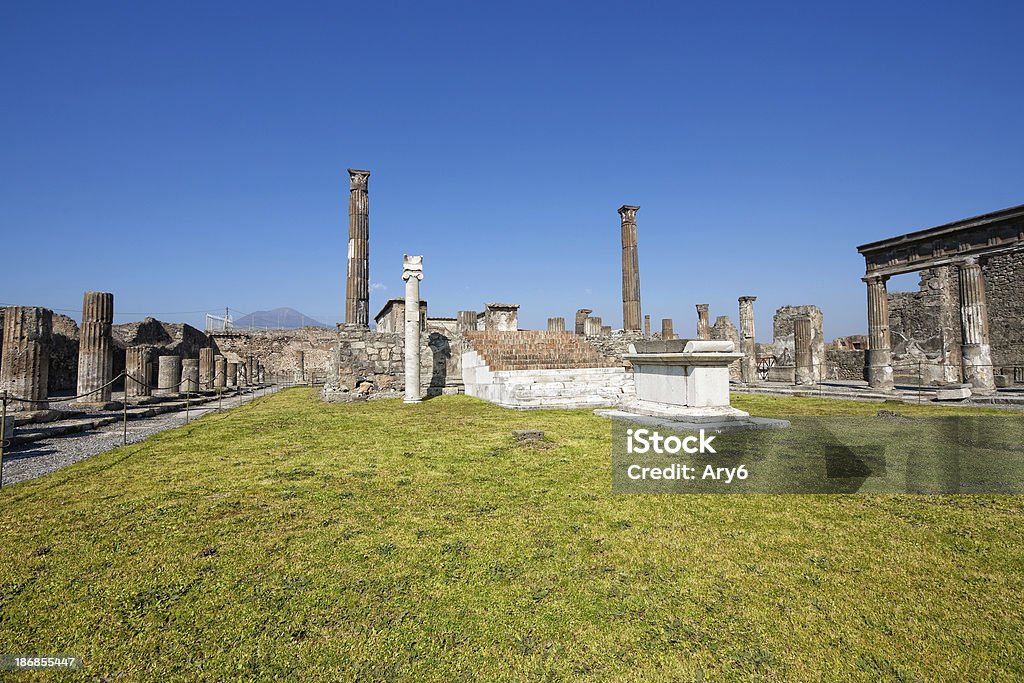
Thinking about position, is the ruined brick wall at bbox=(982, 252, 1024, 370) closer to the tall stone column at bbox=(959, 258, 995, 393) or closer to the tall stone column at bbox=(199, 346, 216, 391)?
the tall stone column at bbox=(959, 258, 995, 393)

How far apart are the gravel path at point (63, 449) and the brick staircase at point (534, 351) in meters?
7.73

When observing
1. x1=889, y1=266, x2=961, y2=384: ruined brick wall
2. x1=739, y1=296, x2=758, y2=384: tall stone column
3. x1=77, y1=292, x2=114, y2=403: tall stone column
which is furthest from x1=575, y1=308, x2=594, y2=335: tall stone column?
x1=77, y1=292, x2=114, y2=403: tall stone column

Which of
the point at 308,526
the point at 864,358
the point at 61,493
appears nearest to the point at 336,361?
the point at 61,493

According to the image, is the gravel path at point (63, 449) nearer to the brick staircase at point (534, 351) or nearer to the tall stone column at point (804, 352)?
the brick staircase at point (534, 351)

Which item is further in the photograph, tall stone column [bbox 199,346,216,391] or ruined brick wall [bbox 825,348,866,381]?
ruined brick wall [bbox 825,348,866,381]

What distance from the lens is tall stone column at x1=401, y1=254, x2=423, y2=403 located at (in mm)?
13336

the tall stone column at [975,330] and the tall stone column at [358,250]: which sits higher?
the tall stone column at [358,250]

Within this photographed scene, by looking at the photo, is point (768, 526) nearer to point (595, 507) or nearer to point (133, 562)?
point (595, 507)

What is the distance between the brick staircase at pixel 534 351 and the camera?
43.6 ft

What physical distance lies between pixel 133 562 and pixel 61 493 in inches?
95.7

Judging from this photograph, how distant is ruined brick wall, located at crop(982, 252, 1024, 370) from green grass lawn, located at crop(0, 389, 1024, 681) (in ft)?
74.9

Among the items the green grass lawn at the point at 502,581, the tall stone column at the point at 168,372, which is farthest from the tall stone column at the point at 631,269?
the tall stone column at the point at 168,372

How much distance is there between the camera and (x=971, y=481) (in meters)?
4.21

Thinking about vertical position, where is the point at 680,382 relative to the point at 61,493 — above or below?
above
